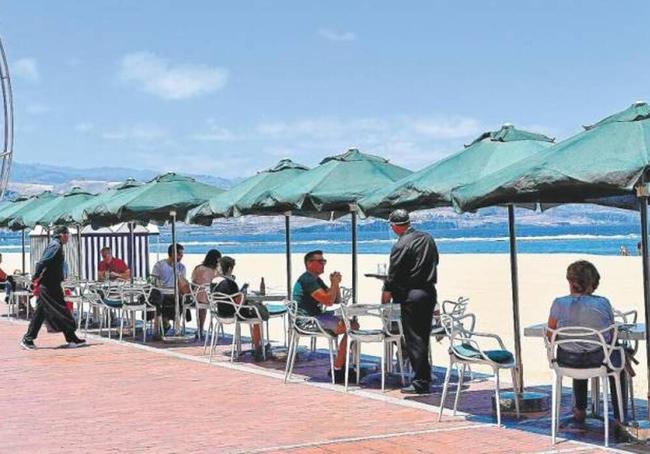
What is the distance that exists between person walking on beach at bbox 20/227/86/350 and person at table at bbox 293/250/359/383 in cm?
452

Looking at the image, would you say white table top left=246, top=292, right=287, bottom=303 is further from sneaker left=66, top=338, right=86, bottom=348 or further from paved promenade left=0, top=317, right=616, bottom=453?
sneaker left=66, top=338, right=86, bottom=348

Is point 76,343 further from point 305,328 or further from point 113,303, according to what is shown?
point 305,328

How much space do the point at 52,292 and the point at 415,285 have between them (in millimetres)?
Result: 6390

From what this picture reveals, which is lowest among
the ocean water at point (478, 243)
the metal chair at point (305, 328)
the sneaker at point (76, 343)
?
the sneaker at point (76, 343)

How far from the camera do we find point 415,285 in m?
8.94

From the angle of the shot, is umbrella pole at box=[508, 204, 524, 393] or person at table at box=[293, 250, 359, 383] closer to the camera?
umbrella pole at box=[508, 204, 524, 393]

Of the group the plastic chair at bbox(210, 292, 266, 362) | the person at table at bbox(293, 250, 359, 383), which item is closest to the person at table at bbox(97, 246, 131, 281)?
the plastic chair at bbox(210, 292, 266, 362)

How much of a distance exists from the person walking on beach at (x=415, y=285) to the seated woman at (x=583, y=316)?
6.29 feet

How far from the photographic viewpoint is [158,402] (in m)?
9.01

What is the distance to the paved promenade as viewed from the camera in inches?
275

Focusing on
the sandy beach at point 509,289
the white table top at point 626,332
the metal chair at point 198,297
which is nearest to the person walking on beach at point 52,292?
the metal chair at point 198,297

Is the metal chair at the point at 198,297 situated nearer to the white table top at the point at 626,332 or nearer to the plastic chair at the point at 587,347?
the white table top at the point at 626,332

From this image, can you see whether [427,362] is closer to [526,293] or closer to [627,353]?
[627,353]

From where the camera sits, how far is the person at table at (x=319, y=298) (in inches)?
384
